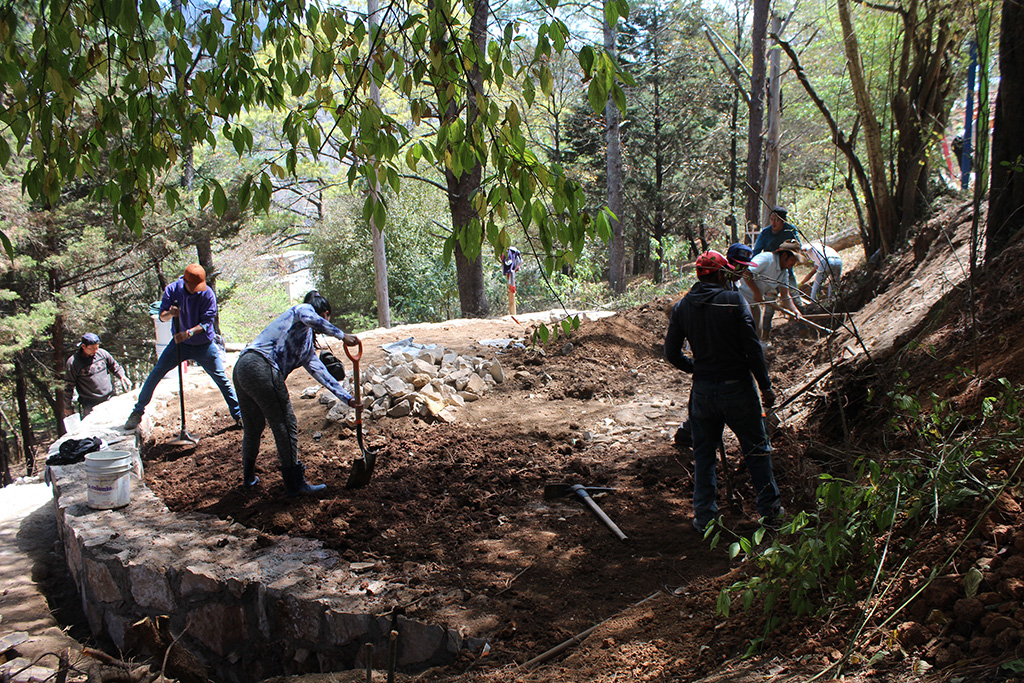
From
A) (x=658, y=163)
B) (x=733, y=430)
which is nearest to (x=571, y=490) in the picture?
(x=733, y=430)

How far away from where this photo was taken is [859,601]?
2.49 m

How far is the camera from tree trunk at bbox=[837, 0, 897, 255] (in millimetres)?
5613

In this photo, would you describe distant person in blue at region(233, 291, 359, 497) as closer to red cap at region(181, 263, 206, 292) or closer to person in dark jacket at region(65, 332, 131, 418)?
red cap at region(181, 263, 206, 292)

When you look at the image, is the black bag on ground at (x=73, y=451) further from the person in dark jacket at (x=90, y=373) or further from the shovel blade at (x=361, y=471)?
the person in dark jacket at (x=90, y=373)

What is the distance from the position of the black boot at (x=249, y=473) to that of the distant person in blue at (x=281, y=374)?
31mm

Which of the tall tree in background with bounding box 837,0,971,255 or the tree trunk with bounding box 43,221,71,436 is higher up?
the tall tree in background with bounding box 837,0,971,255

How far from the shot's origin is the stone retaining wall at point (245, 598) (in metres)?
3.46

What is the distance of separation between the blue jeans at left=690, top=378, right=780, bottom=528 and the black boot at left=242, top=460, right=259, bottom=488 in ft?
10.7

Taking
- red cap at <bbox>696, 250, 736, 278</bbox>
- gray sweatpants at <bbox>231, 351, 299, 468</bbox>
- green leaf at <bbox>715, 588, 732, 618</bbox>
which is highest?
red cap at <bbox>696, 250, 736, 278</bbox>

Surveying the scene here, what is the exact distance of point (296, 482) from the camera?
15.8ft

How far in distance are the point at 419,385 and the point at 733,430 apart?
12.0 ft

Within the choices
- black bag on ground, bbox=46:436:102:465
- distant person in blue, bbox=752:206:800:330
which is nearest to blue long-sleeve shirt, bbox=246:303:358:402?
black bag on ground, bbox=46:436:102:465

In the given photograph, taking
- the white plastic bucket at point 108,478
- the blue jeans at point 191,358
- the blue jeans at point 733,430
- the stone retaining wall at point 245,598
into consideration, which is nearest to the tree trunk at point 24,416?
the blue jeans at point 191,358

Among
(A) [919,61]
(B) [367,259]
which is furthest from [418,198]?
(A) [919,61]
